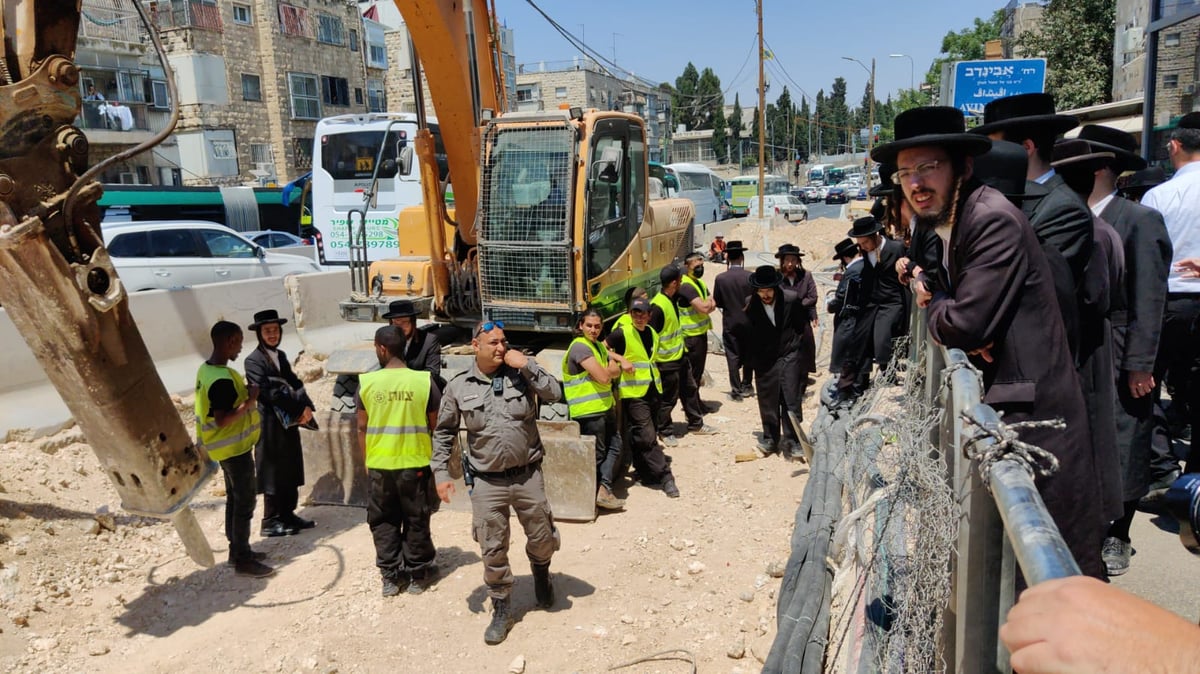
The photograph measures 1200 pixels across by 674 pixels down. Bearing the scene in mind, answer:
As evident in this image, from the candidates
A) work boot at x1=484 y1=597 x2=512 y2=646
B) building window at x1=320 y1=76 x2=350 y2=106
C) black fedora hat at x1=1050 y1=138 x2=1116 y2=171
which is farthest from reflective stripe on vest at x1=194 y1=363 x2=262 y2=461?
building window at x1=320 y1=76 x2=350 y2=106

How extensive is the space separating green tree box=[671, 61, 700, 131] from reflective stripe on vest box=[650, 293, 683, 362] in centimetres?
8688

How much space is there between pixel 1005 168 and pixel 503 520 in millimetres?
3468

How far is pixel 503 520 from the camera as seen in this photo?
5.07m

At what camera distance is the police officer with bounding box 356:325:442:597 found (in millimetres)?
5473

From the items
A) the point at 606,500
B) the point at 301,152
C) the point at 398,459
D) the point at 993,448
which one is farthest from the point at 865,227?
the point at 301,152

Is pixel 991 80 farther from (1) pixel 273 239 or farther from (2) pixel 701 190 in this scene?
(2) pixel 701 190

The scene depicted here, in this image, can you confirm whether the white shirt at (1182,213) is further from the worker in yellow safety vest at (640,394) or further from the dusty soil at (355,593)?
the worker in yellow safety vest at (640,394)

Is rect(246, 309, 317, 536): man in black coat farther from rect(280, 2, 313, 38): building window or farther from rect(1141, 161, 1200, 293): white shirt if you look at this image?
rect(280, 2, 313, 38): building window

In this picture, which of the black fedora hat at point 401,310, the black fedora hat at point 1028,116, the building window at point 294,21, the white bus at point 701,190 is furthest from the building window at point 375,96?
the black fedora hat at point 1028,116

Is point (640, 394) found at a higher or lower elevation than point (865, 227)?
lower

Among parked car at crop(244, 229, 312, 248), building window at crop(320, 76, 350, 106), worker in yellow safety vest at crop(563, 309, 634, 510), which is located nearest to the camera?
worker in yellow safety vest at crop(563, 309, 634, 510)

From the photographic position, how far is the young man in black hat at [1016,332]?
2.41 m

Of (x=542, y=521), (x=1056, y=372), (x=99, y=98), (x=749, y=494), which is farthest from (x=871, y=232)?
(x=99, y=98)

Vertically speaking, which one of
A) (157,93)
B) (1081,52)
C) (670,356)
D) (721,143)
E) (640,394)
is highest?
(721,143)
